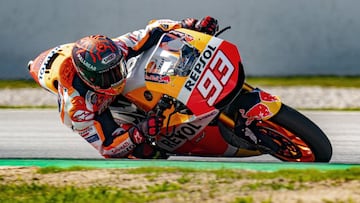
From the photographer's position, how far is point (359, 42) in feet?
35.3

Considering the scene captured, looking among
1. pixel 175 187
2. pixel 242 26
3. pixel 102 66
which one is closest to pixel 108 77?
pixel 102 66

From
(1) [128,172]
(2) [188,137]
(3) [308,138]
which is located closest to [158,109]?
(2) [188,137]

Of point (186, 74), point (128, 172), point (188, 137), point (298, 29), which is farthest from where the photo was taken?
point (298, 29)

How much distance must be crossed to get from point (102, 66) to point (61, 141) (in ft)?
5.88

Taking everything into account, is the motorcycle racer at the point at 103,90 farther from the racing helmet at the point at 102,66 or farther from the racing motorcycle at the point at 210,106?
the racing motorcycle at the point at 210,106

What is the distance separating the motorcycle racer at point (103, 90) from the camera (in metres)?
5.25

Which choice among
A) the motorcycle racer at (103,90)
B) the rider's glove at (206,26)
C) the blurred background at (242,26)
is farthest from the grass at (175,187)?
the blurred background at (242,26)

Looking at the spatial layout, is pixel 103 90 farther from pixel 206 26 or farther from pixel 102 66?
pixel 206 26

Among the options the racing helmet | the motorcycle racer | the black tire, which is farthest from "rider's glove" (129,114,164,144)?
the black tire

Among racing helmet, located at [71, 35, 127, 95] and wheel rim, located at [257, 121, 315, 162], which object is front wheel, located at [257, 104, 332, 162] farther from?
racing helmet, located at [71, 35, 127, 95]

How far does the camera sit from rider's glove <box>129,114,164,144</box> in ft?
17.4

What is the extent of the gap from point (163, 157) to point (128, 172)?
0.94 meters

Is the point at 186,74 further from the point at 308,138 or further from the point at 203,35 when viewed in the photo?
the point at 308,138

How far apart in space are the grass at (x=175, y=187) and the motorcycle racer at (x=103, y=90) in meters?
0.75
